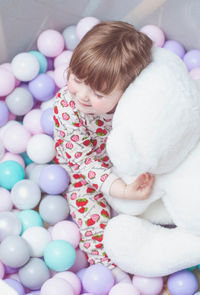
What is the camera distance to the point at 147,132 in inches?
34.1

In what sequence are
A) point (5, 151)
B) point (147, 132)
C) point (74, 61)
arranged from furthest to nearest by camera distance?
point (5, 151) → point (74, 61) → point (147, 132)

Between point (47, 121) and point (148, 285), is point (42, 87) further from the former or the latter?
point (148, 285)

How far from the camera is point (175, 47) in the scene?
1.53m

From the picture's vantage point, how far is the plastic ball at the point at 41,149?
4.31 ft

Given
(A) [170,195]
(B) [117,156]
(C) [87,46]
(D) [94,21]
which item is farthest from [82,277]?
(D) [94,21]

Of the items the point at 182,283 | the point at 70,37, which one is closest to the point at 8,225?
the point at 182,283

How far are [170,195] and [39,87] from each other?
582 millimetres

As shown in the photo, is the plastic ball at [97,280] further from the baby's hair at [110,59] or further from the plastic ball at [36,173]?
the baby's hair at [110,59]

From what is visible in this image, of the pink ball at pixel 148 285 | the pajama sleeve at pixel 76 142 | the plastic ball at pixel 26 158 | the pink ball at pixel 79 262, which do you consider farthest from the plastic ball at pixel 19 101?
the pink ball at pixel 148 285

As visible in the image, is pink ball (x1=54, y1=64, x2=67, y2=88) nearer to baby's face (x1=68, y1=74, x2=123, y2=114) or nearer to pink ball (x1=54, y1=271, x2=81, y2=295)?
baby's face (x1=68, y1=74, x2=123, y2=114)

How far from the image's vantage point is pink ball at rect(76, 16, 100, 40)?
151cm

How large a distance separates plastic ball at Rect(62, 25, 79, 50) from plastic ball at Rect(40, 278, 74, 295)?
784 mm

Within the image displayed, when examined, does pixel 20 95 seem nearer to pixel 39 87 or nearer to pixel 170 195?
pixel 39 87

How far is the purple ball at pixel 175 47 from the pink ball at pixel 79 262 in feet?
2.22
